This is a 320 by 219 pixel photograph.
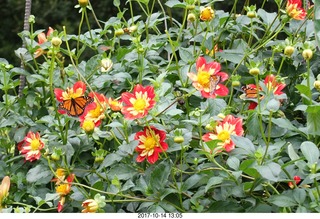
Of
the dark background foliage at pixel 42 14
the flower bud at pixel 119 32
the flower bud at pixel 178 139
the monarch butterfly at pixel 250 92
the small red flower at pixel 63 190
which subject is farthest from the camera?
the dark background foliage at pixel 42 14

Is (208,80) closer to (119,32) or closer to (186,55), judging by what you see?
→ (186,55)

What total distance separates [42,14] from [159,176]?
12.4 feet

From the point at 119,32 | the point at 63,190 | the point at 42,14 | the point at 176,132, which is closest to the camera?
the point at 176,132

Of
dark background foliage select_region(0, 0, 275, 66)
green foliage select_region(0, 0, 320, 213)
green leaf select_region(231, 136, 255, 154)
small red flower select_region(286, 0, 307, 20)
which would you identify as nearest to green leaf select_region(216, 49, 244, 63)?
green foliage select_region(0, 0, 320, 213)

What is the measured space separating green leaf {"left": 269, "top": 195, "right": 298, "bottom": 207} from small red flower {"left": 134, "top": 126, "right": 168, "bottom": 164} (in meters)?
0.19

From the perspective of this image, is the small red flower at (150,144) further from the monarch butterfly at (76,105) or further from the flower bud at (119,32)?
the flower bud at (119,32)

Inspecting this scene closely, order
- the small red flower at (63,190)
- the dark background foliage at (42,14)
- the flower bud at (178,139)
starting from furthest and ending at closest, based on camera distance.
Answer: the dark background foliage at (42,14)
the small red flower at (63,190)
the flower bud at (178,139)

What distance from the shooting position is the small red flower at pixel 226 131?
3.47 feet

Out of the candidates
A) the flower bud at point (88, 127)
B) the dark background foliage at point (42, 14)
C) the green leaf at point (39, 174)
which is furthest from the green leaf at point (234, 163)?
the dark background foliage at point (42, 14)

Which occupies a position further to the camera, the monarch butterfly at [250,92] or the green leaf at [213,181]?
the monarch butterfly at [250,92]

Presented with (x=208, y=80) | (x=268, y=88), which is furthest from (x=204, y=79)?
(x=268, y=88)

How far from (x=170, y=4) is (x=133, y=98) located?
376 mm

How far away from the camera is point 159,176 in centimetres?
106

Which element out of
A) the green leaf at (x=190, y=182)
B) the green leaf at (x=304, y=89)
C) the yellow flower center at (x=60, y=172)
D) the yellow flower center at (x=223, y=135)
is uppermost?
the green leaf at (x=304, y=89)
